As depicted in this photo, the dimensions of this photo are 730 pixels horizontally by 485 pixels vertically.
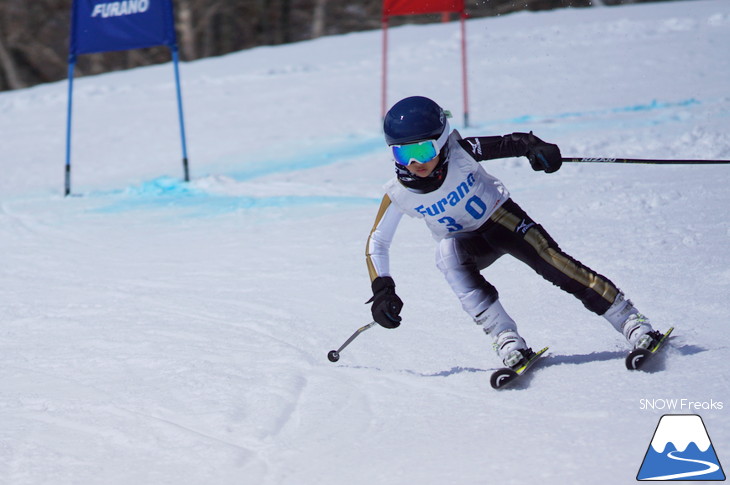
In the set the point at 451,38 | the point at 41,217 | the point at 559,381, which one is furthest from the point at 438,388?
the point at 451,38

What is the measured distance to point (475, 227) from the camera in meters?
3.73

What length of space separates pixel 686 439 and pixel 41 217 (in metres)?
6.56

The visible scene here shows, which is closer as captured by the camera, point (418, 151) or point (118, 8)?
point (418, 151)

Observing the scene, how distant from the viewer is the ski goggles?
3.50m

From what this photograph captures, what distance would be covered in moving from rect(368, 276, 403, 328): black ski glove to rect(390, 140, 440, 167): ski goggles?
1.65 feet

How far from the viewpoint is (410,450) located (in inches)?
123

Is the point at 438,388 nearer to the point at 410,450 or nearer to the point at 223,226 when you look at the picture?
the point at 410,450

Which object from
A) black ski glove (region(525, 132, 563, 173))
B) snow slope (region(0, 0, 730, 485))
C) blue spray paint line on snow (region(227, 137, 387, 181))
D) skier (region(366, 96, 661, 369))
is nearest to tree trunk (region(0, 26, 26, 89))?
snow slope (region(0, 0, 730, 485))

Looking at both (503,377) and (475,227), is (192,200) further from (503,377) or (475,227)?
(503,377)

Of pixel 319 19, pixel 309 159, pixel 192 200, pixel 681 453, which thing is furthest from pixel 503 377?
pixel 319 19

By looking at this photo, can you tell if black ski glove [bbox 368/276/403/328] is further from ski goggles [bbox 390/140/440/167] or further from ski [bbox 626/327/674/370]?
ski [bbox 626/327/674/370]

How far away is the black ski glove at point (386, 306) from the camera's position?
3670 mm

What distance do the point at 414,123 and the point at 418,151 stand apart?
11 cm

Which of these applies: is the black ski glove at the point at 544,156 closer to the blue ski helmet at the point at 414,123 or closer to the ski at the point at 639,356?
the blue ski helmet at the point at 414,123
